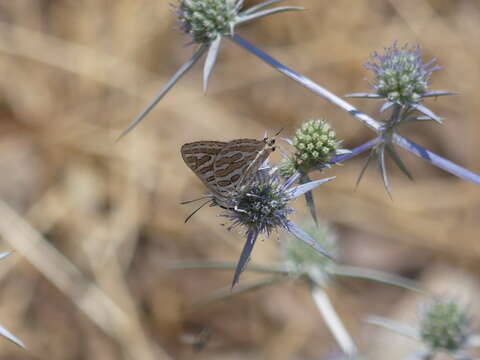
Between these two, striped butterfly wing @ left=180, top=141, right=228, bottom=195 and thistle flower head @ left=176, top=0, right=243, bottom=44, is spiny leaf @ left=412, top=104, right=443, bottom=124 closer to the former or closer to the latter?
striped butterfly wing @ left=180, top=141, right=228, bottom=195

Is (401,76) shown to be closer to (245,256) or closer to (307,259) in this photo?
(245,256)

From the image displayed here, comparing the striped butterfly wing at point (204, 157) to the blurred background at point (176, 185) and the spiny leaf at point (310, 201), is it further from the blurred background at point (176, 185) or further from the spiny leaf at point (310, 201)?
the blurred background at point (176, 185)

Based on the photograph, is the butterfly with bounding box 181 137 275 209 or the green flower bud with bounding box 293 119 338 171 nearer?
the butterfly with bounding box 181 137 275 209

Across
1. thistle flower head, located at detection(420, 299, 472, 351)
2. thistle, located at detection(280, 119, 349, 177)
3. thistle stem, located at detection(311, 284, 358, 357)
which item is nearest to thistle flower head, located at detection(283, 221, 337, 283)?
thistle stem, located at detection(311, 284, 358, 357)

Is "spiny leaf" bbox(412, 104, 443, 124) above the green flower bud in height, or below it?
above

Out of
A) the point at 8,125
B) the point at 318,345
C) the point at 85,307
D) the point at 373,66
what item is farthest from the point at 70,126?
the point at 373,66

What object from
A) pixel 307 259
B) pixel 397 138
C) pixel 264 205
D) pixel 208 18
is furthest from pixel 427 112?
pixel 307 259

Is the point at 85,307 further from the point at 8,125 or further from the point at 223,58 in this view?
the point at 223,58
